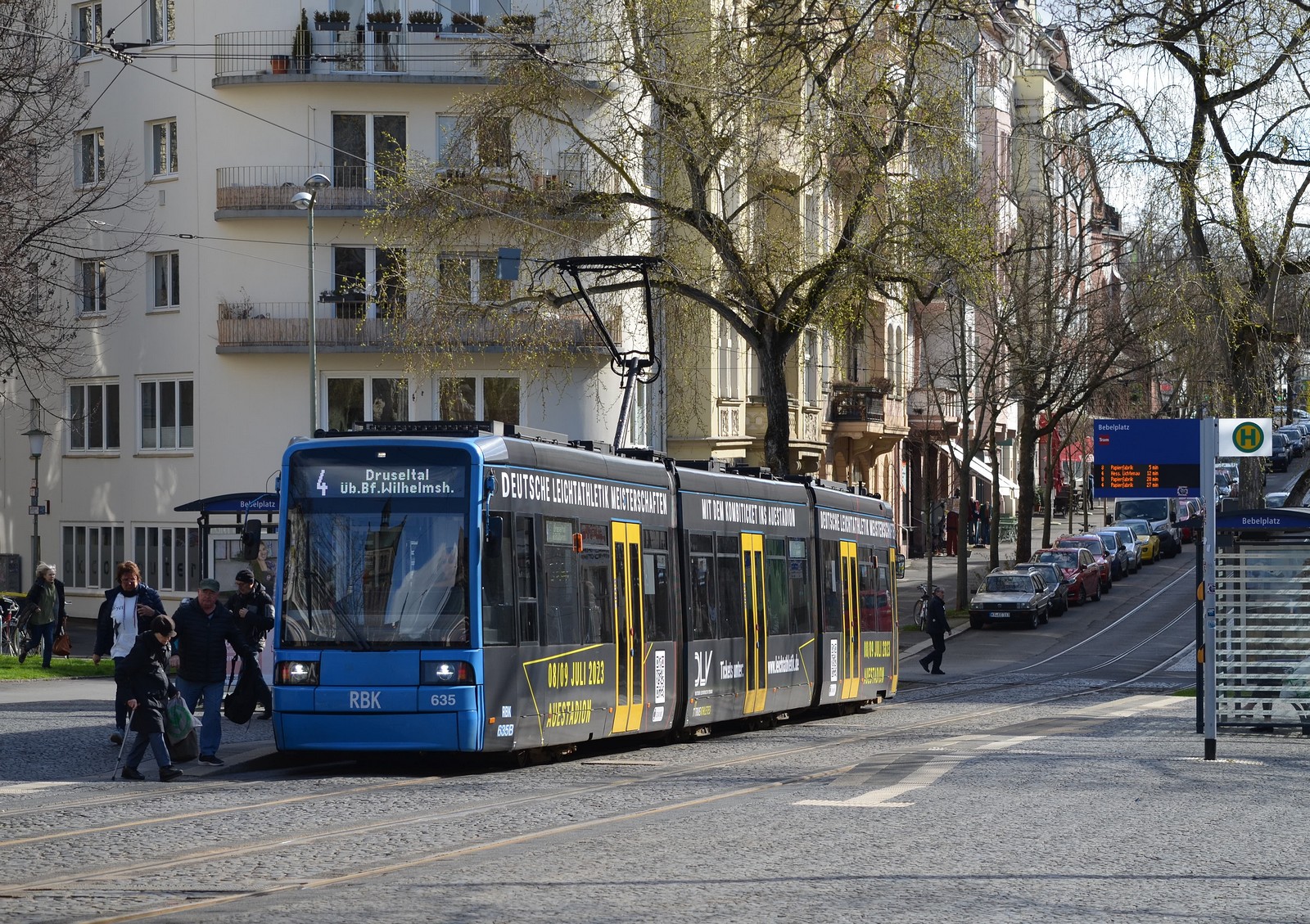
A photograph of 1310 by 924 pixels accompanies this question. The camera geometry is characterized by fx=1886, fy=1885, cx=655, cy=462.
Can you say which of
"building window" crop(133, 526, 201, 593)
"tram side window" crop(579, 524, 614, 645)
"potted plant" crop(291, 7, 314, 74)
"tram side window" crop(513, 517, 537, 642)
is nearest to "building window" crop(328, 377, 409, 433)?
"building window" crop(133, 526, 201, 593)

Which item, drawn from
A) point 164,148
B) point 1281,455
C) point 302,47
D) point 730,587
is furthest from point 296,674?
point 1281,455

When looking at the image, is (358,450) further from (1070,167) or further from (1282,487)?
(1282,487)

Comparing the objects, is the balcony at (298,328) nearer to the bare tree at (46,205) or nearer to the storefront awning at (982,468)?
the bare tree at (46,205)

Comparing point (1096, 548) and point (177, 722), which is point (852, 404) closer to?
point (1096, 548)

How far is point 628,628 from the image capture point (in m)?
18.8

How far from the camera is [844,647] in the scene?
1035 inches

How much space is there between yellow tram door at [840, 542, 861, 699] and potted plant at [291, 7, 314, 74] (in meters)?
22.9

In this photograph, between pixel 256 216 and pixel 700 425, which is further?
pixel 700 425

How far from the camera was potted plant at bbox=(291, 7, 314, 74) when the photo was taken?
44.1 m

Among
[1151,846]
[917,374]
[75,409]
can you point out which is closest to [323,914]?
[1151,846]

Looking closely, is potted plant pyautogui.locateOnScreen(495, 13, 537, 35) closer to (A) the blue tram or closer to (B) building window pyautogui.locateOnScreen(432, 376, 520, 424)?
(B) building window pyautogui.locateOnScreen(432, 376, 520, 424)

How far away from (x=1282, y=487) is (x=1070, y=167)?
6048 centimetres

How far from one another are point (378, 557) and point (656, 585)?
437 cm

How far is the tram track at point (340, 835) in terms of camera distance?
9422 millimetres
